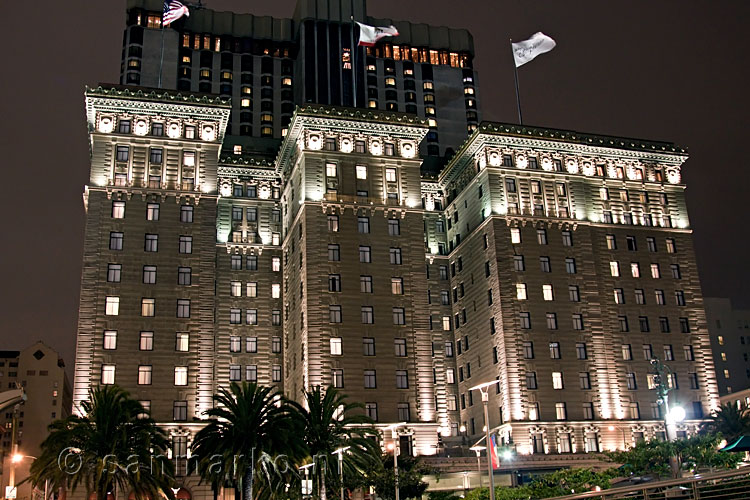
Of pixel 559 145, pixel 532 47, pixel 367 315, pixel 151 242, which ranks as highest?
pixel 532 47

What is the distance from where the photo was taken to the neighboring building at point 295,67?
150375 millimetres

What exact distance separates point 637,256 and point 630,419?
2144cm

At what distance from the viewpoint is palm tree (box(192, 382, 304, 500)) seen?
2800 inches

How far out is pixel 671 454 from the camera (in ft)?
219

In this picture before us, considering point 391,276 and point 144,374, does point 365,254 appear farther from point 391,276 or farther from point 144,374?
point 144,374

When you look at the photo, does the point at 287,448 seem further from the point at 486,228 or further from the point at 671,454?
the point at 486,228

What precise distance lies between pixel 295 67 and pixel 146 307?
76638mm

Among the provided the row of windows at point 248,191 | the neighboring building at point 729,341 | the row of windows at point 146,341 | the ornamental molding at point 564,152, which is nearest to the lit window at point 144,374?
the row of windows at point 146,341

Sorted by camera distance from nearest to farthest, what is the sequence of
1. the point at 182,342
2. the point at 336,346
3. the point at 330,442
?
the point at 330,442 < the point at 182,342 < the point at 336,346

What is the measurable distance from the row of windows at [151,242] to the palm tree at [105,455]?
972 inches

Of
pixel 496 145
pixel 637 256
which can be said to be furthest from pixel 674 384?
pixel 496 145

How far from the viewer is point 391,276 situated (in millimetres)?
99812

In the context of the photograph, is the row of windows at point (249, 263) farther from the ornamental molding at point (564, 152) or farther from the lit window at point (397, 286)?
the ornamental molding at point (564, 152)

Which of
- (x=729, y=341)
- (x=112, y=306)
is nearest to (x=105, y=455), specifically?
(x=112, y=306)
